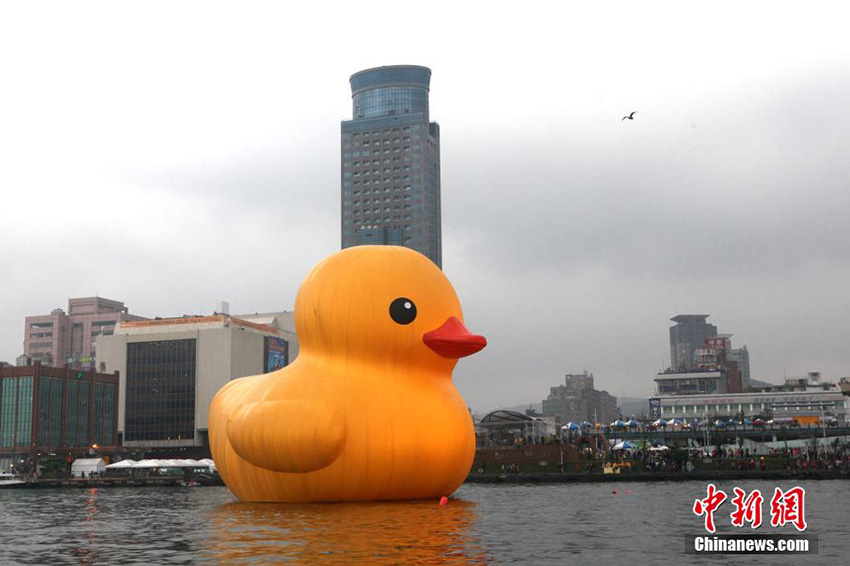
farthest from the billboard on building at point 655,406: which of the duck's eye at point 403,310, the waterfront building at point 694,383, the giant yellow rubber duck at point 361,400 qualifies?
the duck's eye at point 403,310

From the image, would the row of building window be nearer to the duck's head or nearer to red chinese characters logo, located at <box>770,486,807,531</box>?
red chinese characters logo, located at <box>770,486,807,531</box>

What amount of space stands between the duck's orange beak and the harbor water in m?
4.72

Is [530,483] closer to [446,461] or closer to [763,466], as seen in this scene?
[763,466]

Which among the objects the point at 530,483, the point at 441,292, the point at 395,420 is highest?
the point at 441,292

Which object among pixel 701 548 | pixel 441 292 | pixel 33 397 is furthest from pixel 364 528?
pixel 33 397

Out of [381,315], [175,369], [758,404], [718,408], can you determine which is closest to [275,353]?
[175,369]

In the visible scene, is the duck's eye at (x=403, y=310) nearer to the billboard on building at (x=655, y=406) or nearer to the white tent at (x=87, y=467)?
the white tent at (x=87, y=467)

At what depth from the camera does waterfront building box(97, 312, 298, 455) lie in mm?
119625

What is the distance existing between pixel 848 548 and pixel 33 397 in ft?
321

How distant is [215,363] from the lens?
120 meters

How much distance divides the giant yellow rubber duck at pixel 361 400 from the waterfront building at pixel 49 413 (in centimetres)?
8006

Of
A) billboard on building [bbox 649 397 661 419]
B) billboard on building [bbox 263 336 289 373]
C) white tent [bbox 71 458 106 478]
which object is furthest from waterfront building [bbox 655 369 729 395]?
white tent [bbox 71 458 106 478]

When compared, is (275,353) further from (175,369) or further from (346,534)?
(346,534)

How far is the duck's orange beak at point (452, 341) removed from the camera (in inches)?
1176
